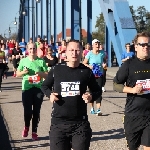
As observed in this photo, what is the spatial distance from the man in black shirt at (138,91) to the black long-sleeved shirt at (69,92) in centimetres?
48

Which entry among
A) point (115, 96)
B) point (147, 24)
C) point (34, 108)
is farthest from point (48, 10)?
point (34, 108)

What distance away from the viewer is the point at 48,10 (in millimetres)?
60344

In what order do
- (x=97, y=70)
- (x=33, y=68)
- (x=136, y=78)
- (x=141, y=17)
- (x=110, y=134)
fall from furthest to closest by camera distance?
(x=141, y=17), (x=97, y=70), (x=110, y=134), (x=33, y=68), (x=136, y=78)

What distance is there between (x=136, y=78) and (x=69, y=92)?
2.55 ft

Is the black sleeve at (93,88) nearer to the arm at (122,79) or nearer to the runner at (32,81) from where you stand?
the arm at (122,79)

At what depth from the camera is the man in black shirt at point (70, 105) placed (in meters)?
5.03

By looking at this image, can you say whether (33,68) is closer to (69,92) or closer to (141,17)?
(69,92)

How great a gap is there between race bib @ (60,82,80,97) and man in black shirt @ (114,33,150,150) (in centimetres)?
54

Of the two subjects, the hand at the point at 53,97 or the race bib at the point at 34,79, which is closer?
the hand at the point at 53,97

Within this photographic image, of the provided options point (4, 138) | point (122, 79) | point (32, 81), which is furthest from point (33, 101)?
point (122, 79)

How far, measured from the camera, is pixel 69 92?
5043mm

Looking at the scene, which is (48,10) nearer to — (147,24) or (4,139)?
(147,24)

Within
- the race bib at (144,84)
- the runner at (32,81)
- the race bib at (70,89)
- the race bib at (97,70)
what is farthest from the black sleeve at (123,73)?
the race bib at (97,70)

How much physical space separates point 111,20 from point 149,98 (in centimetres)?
1906
